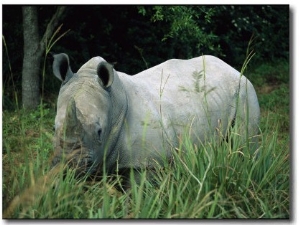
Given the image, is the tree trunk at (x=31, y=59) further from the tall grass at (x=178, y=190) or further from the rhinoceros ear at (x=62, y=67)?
the tall grass at (x=178, y=190)

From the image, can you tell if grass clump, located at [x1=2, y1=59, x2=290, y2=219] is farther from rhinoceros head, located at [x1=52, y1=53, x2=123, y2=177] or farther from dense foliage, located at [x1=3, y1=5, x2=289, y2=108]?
dense foliage, located at [x1=3, y1=5, x2=289, y2=108]

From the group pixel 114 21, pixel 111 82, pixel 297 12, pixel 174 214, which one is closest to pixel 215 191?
pixel 174 214

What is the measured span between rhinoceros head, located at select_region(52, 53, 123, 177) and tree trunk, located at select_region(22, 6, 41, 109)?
2.72 metres

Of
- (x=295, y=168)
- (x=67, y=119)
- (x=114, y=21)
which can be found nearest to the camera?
(x=67, y=119)

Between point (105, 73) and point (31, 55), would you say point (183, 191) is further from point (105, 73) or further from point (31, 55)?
point (31, 55)

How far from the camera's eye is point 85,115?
4.11 meters

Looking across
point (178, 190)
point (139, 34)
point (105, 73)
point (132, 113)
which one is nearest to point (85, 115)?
point (105, 73)

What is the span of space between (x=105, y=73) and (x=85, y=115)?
0.37 meters

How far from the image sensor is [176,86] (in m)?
5.07

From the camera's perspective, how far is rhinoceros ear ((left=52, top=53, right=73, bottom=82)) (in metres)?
4.30

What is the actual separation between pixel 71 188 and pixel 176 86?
1.59m

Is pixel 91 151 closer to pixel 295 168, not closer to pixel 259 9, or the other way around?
pixel 295 168

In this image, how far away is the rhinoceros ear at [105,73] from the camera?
424 cm

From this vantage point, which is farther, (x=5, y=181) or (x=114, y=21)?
(x=114, y=21)
